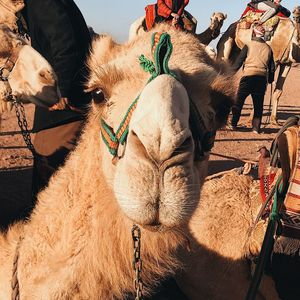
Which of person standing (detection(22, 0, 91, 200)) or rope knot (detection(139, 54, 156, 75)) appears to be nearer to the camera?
rope knot (detection(139, 54, 156, 75))

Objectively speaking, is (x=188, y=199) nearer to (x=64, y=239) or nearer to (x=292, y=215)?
(x=64, y=239)

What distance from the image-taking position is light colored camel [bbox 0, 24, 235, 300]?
1.47 meters

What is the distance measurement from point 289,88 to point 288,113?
808 centimetres

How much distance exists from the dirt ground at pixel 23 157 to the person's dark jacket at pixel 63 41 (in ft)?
3.77

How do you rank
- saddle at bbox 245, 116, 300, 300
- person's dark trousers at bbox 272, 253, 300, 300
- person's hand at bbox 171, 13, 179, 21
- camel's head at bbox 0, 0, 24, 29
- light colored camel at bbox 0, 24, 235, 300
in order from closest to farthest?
1. light colored camel at bbox 0, 24, 235, 300
2. saddle at bbox 245, 116, 300, 300
3. person's dark trousers at bbox 272, 253, 300, 300
4. camel's head at bbox 0, 0, 24, 29
5. person's hand at bbox 171, 13, 179, 21

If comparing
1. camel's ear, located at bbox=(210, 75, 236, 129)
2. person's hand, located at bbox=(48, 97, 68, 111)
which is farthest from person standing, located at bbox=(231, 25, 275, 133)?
camel's ear, located at bbox=(210, 75, 236, 129)

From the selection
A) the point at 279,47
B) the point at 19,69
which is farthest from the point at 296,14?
the point at 19,69

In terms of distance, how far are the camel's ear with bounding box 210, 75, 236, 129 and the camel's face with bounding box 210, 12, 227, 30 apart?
9.03 meters

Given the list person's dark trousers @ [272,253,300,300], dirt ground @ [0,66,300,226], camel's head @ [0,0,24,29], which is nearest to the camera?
person's dark trousers @ [272,253,300,300]

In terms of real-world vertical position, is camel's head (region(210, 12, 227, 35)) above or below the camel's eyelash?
above

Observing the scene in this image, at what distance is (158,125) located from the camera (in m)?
1.35

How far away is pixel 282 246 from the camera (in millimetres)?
2541

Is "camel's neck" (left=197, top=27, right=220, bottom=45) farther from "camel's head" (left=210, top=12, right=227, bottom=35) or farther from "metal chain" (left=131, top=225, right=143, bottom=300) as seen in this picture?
"metal chain" (left=131, top=225, right=143, bottom=300)

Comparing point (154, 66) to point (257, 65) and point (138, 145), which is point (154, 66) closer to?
point (138, 145)
